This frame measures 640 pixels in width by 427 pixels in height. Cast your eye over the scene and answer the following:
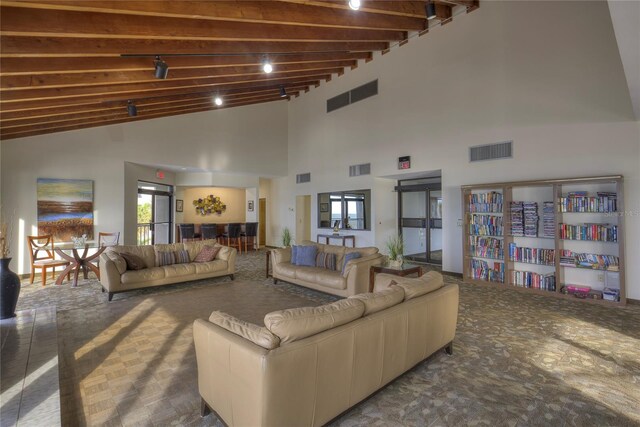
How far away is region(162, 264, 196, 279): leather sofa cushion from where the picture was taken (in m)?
5.40

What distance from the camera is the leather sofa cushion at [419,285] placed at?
2.55 metres

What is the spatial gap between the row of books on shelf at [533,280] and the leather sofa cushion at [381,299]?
4.00 m

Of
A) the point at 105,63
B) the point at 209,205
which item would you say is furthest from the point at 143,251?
the point at 209,205

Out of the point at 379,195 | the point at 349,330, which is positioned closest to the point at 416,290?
the point at 349,330

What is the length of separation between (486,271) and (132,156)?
327 inches

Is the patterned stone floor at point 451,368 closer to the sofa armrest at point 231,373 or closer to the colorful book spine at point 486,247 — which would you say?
the sofa armrest at point 231,373

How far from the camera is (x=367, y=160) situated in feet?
27.0

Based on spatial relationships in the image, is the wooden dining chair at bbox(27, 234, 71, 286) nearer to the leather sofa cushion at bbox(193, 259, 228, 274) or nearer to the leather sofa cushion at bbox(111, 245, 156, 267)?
the leather sofa cushion at bbox(111, 245, 156, 267)

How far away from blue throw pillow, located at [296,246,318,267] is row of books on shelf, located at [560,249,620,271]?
399cm

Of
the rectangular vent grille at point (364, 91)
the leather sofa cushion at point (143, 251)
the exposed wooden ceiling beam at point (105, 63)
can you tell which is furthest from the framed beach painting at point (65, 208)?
the rectangular vent grille at point (364, 91)

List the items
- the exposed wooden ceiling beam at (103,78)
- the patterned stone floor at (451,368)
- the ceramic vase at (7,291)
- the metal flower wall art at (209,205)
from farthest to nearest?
the metal flower wall art at (209,205) < the exposed wooden ceiling beam at (103,78) < the ceramic vase at (7,291) < the patterned stone floor at (451,368)

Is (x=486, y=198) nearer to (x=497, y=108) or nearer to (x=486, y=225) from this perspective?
(x=486, y=225)

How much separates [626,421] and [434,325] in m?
1.27

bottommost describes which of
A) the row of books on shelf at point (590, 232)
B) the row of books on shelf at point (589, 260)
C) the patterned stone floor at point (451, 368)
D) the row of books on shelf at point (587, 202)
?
the patterned stone floor at point (451, 368)
